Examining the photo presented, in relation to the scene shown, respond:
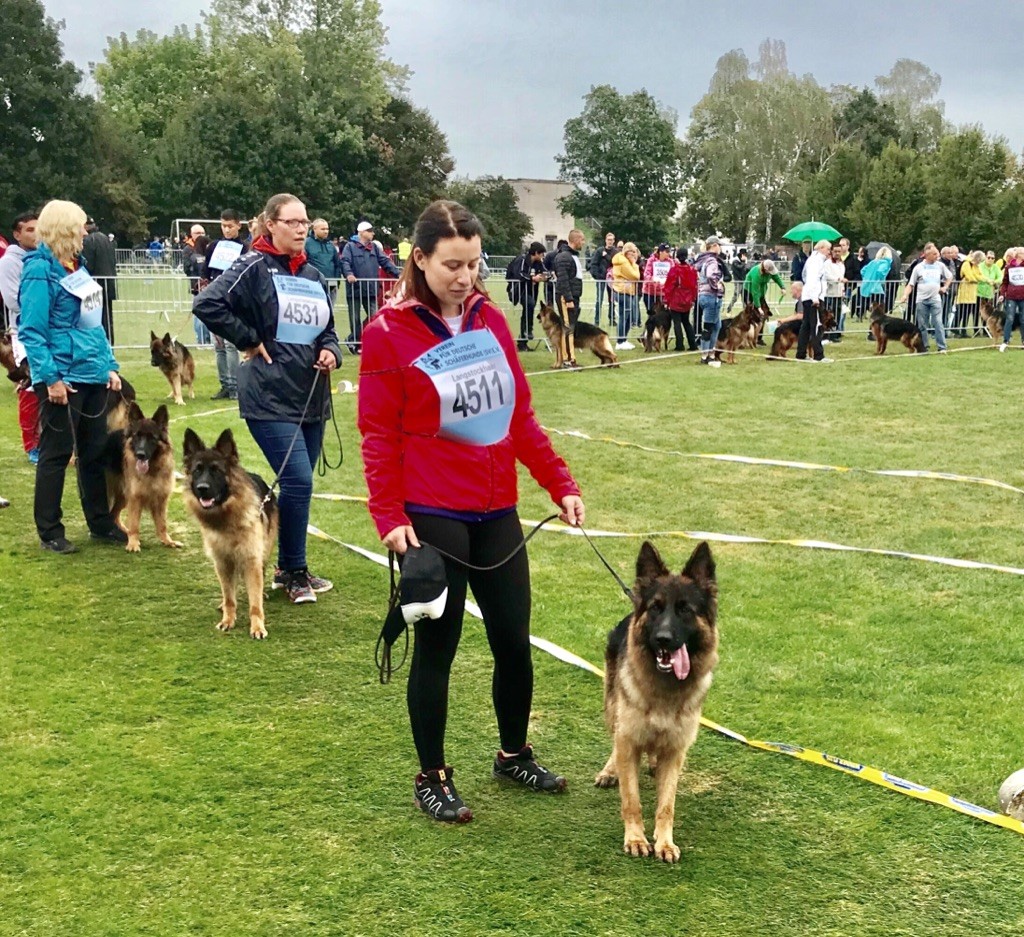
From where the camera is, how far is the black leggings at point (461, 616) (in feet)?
10.5

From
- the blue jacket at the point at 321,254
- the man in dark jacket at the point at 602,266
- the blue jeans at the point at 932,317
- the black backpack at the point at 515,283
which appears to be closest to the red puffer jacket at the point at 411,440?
the blue jacket at the point at 321,254

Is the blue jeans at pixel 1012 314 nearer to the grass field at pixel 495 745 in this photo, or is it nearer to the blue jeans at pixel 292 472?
the grass field at pixel 495 745

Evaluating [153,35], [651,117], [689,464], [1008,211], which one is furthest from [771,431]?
[153,35]

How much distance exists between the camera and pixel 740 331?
1869 cm

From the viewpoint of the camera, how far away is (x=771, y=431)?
36.5 feet

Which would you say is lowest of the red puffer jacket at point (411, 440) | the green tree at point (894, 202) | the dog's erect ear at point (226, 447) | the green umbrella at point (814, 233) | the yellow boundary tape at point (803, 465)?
the yellow boundary tape at point (803, 465)

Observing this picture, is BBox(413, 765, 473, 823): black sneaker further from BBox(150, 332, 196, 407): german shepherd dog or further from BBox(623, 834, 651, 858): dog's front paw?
BBox(150, 332, 196, 407): german shepherd dog

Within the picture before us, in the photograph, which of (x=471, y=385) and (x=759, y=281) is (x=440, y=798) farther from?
(x=759, y=281)

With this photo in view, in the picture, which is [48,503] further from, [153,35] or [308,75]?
[153,35]

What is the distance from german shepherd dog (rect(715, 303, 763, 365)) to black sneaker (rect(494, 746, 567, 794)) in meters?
14.8

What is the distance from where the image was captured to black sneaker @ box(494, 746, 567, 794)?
3686 mm

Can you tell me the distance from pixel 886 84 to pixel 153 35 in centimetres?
6056

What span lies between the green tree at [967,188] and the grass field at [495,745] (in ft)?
104

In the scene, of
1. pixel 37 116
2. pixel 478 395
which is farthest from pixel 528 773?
pixel 37 116
